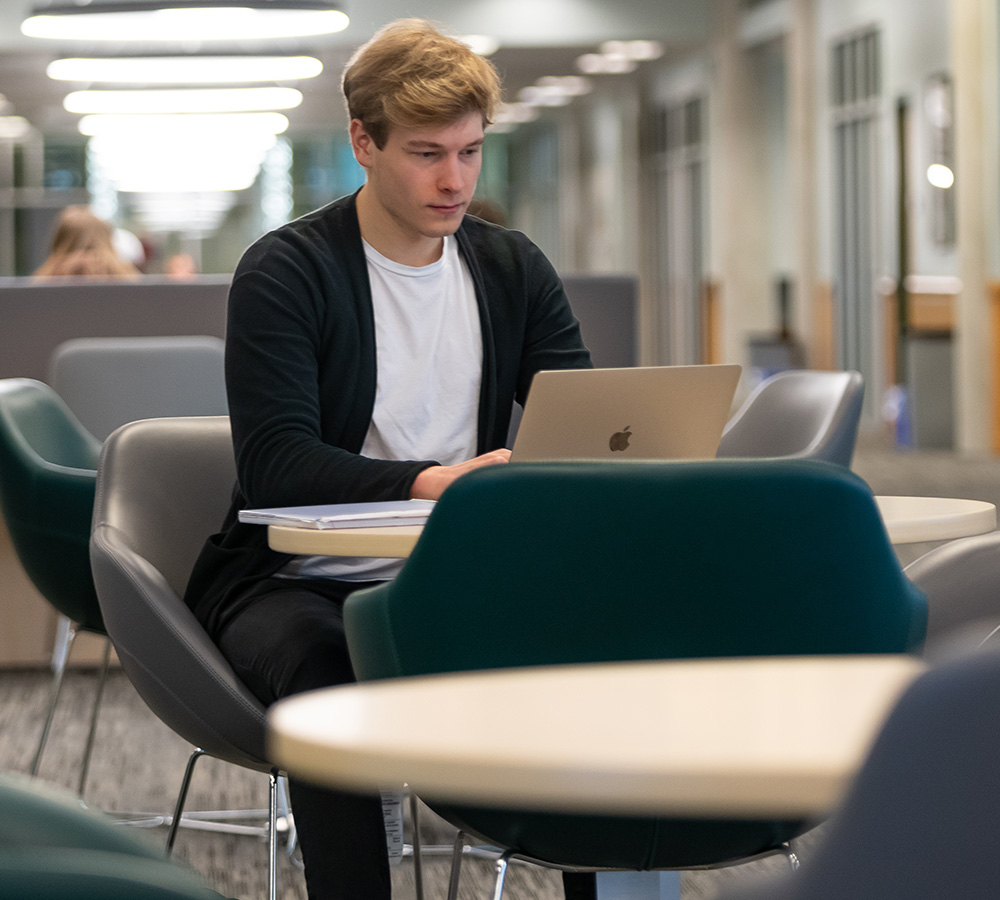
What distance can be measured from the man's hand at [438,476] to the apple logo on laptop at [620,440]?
13 cm

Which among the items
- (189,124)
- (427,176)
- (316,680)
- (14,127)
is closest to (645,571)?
(316,680)

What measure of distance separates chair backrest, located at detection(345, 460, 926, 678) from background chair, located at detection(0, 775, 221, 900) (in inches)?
17.9

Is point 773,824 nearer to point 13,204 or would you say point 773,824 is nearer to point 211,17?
point 211,17

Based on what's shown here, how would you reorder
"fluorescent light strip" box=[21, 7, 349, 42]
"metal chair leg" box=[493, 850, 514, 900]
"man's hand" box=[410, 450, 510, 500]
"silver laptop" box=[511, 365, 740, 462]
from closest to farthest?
1. "metal chair leg" box=[493, 850, 514, 900]
2. "silver laptop" box=[511, 365, 740, 462]
3. "man's hand" box=[410, 450, 510, 500]
4. "fluorescent light strip" box=[21, 7, 349, 42]

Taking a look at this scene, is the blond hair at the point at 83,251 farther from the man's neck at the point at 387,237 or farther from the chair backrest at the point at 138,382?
the man's neck at the point at 387,237

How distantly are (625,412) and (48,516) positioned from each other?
133 cm

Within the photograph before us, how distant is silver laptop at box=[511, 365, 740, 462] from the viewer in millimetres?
1676

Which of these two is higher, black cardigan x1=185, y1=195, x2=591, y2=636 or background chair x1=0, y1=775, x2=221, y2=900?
black cardigan x1=185, y1=195, x2=591, y2=636

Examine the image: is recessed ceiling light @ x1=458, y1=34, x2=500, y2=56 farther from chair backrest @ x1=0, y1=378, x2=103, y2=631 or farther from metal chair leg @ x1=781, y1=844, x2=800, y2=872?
metal chair leg @ x1=781, y1=844, x2=800, y2=872

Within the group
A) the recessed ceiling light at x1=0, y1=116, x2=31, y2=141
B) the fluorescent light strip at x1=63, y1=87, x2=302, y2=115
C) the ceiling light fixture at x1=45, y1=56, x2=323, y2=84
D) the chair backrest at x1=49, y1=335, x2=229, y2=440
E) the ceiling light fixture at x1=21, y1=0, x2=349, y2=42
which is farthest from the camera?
the recessed ceiling light at x1=0, y1=116, x2=31, y2=141

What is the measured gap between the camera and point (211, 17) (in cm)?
658

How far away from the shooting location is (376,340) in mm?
2047

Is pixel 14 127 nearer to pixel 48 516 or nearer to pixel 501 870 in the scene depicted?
pixel 48 516

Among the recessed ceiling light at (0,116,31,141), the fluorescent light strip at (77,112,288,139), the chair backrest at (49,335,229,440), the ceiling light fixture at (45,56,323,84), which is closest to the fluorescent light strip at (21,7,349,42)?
the ceiling light fixture at (45,56,323,84)
